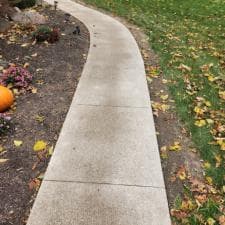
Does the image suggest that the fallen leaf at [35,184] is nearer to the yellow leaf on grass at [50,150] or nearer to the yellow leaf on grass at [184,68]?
the yellow leaf on grass at [50,150]

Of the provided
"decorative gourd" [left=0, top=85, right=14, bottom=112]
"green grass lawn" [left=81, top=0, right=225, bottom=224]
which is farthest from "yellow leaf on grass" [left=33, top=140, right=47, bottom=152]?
"green grass lawn" [left=81, top=0, right=225, bottom=224]

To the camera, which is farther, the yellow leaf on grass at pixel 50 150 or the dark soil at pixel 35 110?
the yellow leaf on grass at pixel 50 150

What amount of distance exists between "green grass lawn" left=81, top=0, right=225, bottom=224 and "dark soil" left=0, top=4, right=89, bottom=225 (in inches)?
75.6

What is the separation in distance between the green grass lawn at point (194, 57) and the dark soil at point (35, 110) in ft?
6.30

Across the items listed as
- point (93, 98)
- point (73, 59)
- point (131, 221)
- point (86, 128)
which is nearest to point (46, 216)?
point (131, 221)

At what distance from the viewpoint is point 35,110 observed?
5.98 metres

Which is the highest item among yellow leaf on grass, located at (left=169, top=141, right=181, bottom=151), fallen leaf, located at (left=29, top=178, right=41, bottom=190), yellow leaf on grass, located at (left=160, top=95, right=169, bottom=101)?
yellow leaf on grass, located at (left=169, top=141, right=181, bottom=151)

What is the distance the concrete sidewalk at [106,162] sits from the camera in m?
3.82

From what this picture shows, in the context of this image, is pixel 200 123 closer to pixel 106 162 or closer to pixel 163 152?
pixel 163 152

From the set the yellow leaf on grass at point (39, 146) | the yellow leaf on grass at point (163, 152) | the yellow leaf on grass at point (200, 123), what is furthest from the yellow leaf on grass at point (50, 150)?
the yellow leaf on grass at point (200, 123)

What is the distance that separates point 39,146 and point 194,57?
5.55 m

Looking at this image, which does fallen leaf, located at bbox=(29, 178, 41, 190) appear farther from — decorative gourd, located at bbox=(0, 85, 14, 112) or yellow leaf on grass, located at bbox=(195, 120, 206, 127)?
yellow leaf on grass, located at bbox=(195, 120, 206, 127)

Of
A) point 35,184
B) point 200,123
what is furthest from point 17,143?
point 200,123

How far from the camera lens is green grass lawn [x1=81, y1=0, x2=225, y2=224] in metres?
5.52
